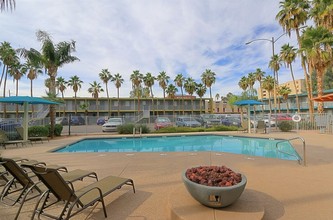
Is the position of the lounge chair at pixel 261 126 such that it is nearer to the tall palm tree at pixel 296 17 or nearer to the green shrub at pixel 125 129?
the tall palm tree at pixel 296 17

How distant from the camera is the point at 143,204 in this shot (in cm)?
376

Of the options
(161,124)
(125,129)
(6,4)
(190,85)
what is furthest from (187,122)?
(190,85)

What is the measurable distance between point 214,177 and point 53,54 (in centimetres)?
1625

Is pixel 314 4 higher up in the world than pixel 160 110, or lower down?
higher up

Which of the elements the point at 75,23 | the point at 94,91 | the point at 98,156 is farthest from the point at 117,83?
the point at 98,156

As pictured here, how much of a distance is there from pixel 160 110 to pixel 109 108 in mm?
11250

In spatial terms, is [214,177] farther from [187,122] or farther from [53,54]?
[187,122]

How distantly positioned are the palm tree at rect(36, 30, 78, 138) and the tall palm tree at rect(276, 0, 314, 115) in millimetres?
22073

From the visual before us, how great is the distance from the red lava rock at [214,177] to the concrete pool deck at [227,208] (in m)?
0.41

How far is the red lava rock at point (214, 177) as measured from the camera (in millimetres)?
3059

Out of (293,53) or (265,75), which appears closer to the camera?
(293,53)

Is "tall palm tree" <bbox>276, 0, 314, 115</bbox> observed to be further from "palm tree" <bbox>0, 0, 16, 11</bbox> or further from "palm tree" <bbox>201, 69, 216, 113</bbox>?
"palm tree" <bbox>201, 69, 216, 113</bbox>

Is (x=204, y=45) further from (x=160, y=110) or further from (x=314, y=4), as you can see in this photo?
(x=160, y=110)

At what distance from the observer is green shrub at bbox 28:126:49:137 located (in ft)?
48.3
